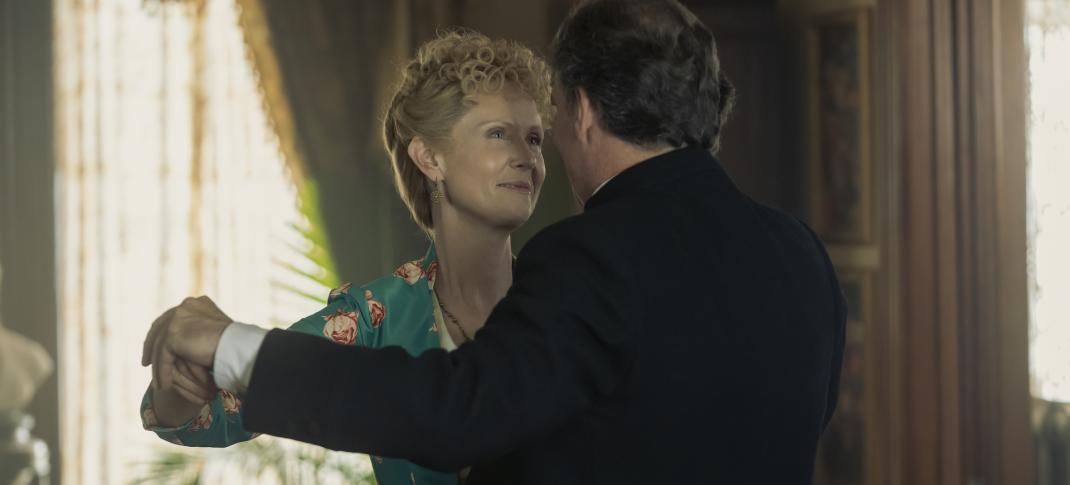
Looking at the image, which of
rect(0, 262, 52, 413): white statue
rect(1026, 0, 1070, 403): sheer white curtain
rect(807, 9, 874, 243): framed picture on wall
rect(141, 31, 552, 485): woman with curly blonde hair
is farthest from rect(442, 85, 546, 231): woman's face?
rect(0, 262, 52, 413): white statue

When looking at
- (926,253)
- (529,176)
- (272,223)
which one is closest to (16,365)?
(272,223)

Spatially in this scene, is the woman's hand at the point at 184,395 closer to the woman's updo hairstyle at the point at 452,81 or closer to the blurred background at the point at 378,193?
the woman's updo hairstyle at the point at 452,81

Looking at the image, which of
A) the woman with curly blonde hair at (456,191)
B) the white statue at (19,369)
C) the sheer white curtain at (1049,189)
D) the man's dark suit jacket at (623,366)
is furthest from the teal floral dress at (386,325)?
the white statue at (19,369)

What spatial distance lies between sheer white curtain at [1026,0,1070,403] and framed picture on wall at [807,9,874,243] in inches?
25.7

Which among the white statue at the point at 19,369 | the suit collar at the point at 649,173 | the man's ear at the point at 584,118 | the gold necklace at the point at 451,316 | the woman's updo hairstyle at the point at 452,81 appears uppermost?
the woman's updo hairstyle at the point at 452,81

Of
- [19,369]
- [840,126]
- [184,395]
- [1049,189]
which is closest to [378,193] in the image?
[19,369]

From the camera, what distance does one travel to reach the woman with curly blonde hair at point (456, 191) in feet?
6.81

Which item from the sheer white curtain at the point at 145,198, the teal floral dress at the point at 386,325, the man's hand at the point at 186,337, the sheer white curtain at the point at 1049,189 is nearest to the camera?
the man's hand at the point at 186,337

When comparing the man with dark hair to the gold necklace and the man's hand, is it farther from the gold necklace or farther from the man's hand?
the gold necklace

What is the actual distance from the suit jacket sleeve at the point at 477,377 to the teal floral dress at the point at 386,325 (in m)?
0.70

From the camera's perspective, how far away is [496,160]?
2.09 m

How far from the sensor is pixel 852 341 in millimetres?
4652

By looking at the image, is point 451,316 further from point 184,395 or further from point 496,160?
point 184,395

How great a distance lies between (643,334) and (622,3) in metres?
0.45
